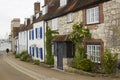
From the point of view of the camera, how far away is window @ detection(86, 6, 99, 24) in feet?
74.6

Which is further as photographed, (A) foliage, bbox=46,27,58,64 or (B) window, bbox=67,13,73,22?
(A) foliage, bbox=46,27,58,64

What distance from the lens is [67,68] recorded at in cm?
2609

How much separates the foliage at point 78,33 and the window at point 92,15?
0.82m

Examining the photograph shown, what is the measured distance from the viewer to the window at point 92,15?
22.7 m

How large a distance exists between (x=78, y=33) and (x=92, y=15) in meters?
2.51

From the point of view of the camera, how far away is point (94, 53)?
2305 cm

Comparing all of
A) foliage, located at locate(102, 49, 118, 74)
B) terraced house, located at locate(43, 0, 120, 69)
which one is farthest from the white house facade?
foliage, located at locate(102, 49, 118, 74)

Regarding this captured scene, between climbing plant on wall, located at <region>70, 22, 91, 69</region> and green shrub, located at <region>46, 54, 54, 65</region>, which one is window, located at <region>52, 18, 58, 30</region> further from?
climbing plant on wall, located at <region>70, 22, 91, 69</region>

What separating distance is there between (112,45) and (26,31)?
33.9 meters

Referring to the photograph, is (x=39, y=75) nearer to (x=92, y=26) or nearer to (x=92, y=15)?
(x=92, y=26)

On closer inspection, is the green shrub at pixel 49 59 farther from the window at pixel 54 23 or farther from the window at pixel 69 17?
the window at pixel 69 17

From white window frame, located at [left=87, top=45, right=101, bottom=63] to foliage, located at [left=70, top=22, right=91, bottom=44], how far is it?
43.4 inches

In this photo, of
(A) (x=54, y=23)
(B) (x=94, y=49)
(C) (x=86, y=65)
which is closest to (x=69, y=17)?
(A) (x=54, y=23)

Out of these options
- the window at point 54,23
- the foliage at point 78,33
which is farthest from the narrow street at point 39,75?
the window at point 54,23
